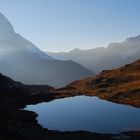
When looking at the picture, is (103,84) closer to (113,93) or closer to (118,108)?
(113,93)

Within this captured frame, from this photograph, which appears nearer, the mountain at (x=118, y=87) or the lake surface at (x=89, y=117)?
the lake surface at (x=89, y=117)

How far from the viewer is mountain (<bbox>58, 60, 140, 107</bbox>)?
421 ft

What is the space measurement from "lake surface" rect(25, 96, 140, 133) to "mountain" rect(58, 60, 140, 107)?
12.9 meters

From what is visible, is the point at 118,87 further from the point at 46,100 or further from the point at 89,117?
the point at 89,117

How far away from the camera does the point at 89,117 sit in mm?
92000

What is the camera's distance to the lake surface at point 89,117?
3068 inches

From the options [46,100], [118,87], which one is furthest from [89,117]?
[118,87]

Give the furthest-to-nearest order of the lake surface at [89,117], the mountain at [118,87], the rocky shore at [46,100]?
the mountain at [118,87] → the lake surface at [89,117] → the rocky shore at [46,100]

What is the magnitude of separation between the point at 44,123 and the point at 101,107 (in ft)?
88.6

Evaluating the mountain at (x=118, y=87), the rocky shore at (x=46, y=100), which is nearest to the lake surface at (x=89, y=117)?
the rocky shore at (x=46, y=100)

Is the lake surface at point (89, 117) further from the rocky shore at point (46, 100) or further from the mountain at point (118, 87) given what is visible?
the mountain at point (118, 87)

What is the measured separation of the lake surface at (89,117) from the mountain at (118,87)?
12.9 meters

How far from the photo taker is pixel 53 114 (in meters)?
102

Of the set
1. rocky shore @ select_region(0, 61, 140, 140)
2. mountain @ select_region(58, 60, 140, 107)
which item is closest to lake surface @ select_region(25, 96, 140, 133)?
rocky shore @ select_region(0, 61, 140, 140)
